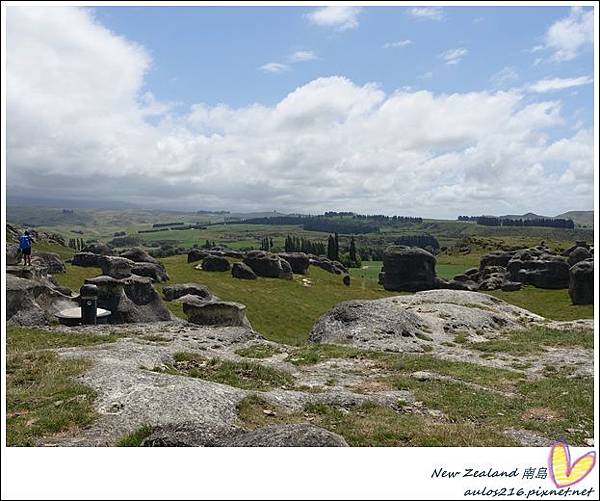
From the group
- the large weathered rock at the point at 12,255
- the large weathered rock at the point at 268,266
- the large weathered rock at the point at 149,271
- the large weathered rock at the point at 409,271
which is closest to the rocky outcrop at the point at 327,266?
the large weathered rock at the point at 409,271

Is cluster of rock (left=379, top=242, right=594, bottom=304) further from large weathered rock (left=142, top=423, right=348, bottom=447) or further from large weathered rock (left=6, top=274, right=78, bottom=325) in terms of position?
large weathered rock (left=142, top=423, right=348, bottom=447)

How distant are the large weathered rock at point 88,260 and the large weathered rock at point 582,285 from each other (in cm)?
7729

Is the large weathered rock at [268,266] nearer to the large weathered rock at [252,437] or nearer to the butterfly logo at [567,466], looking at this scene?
the large weathered rock at [252,437]

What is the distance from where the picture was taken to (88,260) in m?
73.9

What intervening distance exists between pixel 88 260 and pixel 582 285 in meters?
80.8

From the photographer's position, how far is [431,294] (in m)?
54.3

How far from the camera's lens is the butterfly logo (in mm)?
9656

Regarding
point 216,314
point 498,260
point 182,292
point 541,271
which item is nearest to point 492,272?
point 541,271

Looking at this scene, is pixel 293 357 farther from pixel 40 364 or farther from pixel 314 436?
pixel 314 436

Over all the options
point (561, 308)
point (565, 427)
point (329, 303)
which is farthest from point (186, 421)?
point (561, 308)

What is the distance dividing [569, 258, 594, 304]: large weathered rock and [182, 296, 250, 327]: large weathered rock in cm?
6280

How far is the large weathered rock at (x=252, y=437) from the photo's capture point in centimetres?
995

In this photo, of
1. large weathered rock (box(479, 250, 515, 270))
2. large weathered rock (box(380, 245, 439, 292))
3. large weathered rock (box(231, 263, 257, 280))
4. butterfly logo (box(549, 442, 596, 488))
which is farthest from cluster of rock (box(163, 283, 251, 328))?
large weathered rock (box(479, 250, 515, 270))

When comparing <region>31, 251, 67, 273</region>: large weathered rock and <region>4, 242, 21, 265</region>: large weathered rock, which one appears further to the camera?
<region>31, 251, 67, 273</region>: large weathered rock
